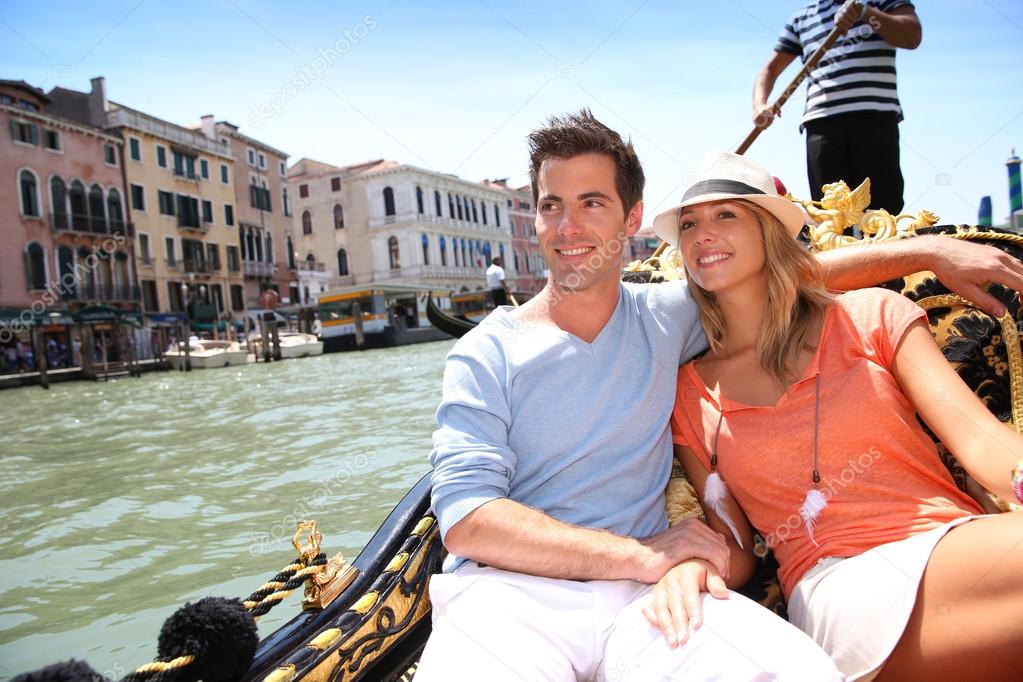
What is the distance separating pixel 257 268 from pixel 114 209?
19.4 feet

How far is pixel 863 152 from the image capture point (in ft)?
6.50

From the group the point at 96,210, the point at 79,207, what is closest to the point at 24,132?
the point at 79,207

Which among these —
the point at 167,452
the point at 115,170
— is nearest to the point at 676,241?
the point at 167,452

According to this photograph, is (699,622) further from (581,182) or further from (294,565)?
(581,182)

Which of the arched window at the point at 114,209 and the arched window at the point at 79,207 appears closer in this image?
the arched window at the point at 79,207

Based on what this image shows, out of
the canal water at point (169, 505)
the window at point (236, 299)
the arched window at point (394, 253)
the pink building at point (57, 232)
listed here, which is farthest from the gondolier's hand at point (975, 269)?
the arched window at point (394, 253)

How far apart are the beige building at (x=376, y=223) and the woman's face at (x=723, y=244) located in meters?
27.9

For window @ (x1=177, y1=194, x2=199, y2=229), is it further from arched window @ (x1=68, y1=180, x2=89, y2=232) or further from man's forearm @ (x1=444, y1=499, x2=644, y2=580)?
man's forearm @ (x1=444, y1=499, x2=644, y2=580)

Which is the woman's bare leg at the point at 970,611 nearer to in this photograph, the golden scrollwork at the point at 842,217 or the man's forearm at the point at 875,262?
the man's forearm at the point at 875,262

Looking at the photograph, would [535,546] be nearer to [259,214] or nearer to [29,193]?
[29,193]

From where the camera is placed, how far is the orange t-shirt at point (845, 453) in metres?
0.96

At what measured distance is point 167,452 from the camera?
15.9ft

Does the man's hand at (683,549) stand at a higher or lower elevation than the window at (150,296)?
lower

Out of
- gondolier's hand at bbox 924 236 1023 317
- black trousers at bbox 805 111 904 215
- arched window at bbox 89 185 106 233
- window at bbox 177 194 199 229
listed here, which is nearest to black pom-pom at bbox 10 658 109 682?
gondolier's hand at bbox 924 236 1023 317
